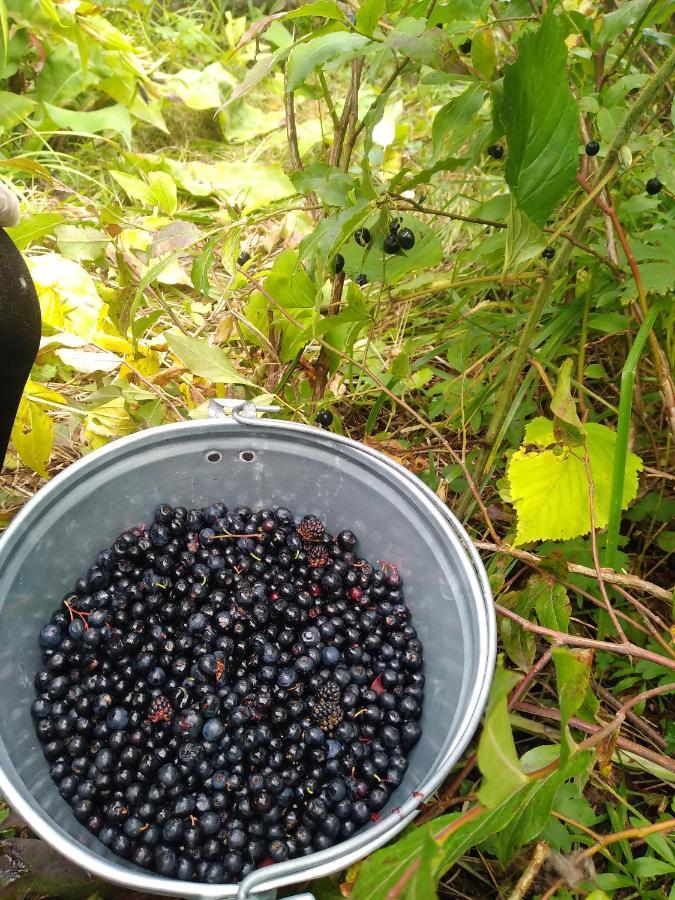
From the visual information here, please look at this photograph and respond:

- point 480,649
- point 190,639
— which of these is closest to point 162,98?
point 190,639

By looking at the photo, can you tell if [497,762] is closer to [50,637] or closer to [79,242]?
[50,637]

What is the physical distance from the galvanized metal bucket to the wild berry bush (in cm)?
9

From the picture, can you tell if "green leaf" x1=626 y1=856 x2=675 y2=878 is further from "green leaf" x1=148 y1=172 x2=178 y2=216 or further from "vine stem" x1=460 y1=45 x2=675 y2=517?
"green leaf" x1=148 y1=172 x2=178 y2=216

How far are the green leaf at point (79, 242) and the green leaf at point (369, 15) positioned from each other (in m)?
0.68

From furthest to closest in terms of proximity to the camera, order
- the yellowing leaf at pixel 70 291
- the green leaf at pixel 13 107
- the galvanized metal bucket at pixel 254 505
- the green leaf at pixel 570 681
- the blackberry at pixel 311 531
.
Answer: the green leaf at pixel 13 107 < the yellowing leaf at pixel 70 291 < the blackberry at pixel 311 531 < the galvanized metal bucket at pixel 254 505 < the green leaf at pixel 570 681

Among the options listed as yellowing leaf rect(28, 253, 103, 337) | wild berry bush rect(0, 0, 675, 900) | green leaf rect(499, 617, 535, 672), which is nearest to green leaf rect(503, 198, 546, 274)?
wild berry bush rect(0, 0, 675, 900)

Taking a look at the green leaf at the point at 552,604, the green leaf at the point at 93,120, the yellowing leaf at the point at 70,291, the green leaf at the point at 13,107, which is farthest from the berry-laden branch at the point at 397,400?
the green leaf at the point at 13,107

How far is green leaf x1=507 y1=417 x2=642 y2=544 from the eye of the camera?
112 cm

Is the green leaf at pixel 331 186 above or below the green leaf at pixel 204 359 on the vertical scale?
above

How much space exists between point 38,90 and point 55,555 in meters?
2.22

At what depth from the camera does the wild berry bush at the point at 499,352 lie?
78cm

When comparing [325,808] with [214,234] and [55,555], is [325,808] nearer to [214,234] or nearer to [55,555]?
[55,555]

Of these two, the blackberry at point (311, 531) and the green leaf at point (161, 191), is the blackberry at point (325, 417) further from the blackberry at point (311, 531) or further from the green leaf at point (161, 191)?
the green leaf at point (161, 191)

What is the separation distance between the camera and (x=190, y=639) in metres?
1.20
